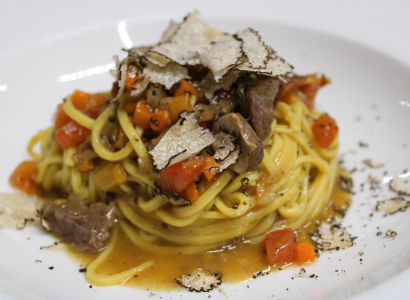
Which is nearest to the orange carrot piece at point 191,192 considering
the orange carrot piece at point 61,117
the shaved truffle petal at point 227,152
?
the shaved truffle petal at point 227,152

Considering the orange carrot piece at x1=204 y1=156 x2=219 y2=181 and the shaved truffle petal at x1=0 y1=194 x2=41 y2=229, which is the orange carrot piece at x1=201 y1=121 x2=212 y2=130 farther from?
the shaved truffle petal at x1=0 y1=194 x2=41 y2=229

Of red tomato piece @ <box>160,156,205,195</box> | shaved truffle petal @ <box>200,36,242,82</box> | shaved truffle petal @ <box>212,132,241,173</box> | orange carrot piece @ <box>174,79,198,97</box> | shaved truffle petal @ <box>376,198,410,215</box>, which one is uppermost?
shaved truffle petal @ <box>200,36,242,82</box>

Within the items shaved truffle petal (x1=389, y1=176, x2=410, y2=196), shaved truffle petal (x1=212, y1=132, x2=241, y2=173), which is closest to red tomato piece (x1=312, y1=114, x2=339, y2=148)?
→ shaved truffle petal (x1=389, y1=176, x2=410, y2=196)

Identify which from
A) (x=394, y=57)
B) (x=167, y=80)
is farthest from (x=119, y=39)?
(x=394, y=57)

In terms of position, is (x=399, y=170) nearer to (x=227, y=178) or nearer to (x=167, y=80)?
(x=227, y=178)

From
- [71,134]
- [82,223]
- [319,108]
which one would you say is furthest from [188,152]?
[319,108]

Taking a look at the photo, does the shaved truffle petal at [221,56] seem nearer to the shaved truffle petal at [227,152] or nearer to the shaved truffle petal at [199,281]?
the shaved truffle petal at [227,152]
